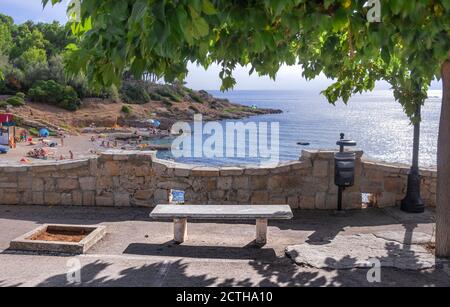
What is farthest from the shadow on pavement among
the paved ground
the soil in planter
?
the soil in planter

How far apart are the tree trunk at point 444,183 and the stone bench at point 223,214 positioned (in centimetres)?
193

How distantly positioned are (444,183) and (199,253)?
332 centimetres

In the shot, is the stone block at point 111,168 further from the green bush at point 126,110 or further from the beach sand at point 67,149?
the green bush at point 126,110

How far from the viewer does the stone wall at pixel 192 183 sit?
8.52 m

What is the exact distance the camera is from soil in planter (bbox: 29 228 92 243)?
643cm

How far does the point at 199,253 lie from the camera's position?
6.05m

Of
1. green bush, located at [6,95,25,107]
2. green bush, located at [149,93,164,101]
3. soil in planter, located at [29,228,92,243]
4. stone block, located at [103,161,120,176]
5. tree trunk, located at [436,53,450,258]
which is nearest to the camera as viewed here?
tree trunk, located at [436,53,450,258]

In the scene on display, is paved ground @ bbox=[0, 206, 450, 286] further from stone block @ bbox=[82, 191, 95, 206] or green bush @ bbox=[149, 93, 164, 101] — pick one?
green bush @ bbox=[149, 93, 164, 101]

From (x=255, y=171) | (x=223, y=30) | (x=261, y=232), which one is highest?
(x=223, y=30)

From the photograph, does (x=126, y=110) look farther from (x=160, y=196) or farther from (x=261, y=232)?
(x=261, y=232)

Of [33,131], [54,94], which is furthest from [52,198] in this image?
[54,94]

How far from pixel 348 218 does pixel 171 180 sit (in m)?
3.34

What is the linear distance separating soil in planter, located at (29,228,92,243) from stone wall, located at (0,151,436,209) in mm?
1849

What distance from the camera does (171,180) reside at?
8.59m
